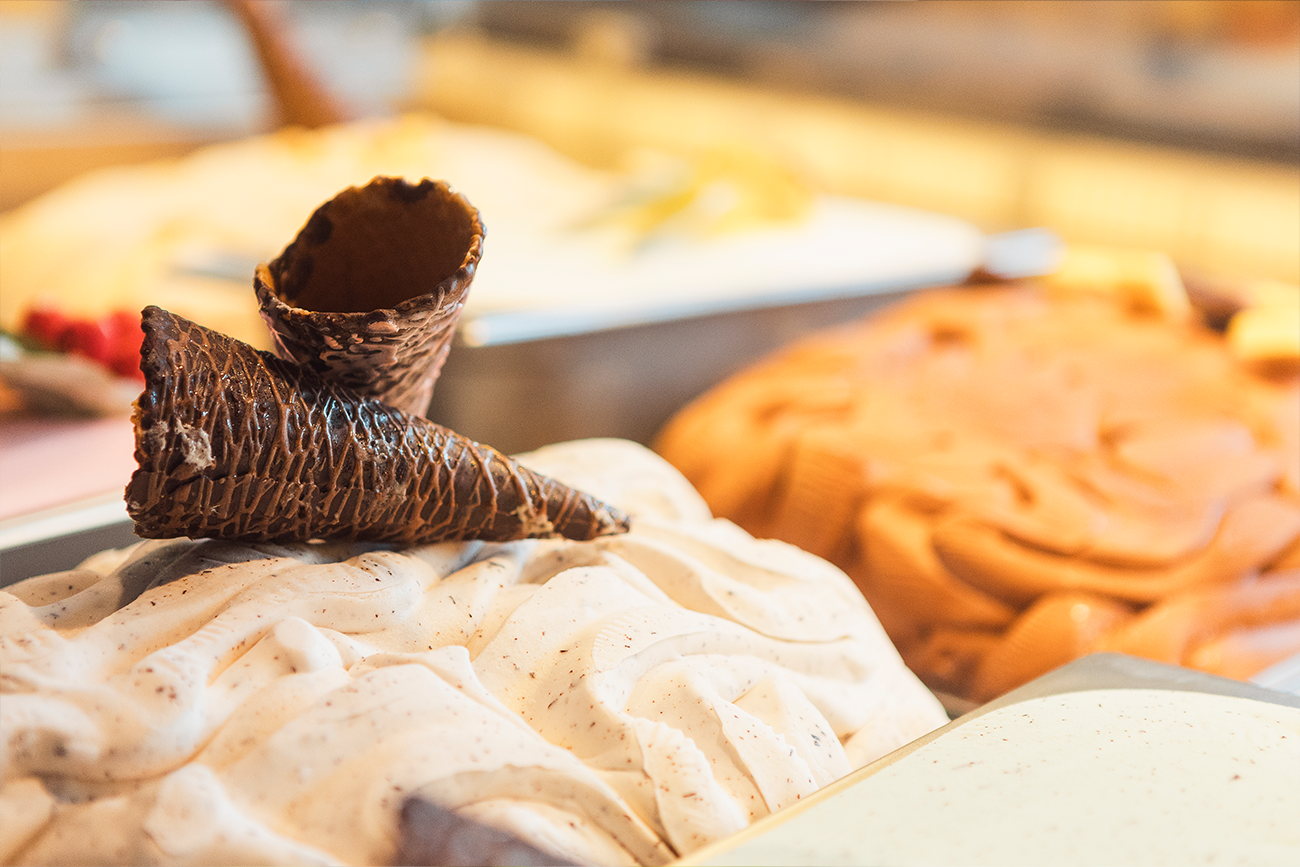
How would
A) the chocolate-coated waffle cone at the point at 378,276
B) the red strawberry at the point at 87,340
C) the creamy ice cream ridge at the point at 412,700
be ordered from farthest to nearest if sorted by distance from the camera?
the red strawberry at the point at 87,340, the chocolate-coated waffle cone at the point at 378,276, the creamy ice cream ridge at the point at 412,700

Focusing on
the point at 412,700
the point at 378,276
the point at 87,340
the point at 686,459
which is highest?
the point at 378,276

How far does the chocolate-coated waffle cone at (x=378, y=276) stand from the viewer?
0.66 meters

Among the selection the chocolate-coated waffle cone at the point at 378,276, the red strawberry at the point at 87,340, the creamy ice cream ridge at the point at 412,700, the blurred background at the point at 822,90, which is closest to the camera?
the creamy ice cream ridge at the point at 412,700

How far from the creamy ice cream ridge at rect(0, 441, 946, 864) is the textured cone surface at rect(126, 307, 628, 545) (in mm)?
28

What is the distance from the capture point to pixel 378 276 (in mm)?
738

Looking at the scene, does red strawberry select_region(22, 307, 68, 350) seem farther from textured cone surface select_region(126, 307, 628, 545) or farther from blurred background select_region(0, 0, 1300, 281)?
blurred background select_region(0, 0, 1300, 281)

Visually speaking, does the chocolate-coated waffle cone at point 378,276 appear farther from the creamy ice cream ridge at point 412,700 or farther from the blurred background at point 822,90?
the blurred background at point 822,90

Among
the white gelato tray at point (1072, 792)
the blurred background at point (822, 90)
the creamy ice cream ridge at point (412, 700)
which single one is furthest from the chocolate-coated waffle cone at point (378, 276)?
the blurred background at point (822, 90)

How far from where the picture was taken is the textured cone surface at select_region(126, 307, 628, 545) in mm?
589

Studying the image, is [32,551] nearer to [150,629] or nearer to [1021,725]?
[150,629]

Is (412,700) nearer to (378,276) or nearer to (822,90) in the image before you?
(378,276)

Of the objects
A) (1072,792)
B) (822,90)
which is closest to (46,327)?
(1072,792)

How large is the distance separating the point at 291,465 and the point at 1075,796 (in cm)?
44

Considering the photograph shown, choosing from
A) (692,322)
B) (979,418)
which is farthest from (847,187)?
(979,418)
